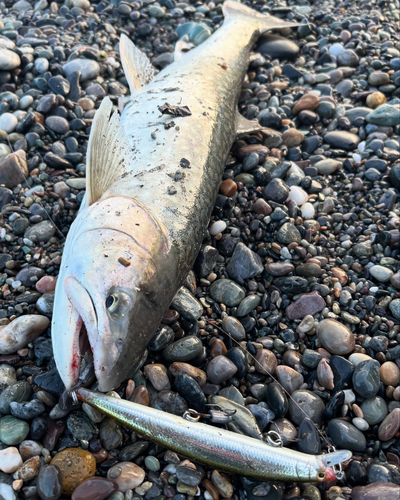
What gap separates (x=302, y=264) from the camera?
14.2 ft

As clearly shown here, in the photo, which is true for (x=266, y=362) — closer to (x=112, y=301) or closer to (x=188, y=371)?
(x=188, y=371)

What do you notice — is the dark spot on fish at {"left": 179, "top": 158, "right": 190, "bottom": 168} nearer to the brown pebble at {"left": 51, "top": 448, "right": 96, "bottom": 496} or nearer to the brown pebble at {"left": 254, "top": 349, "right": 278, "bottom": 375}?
the brown pebble at {"left": 254, "top": 349, "right": 278, "bottom": 375}

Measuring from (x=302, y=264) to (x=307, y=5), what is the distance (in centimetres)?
614

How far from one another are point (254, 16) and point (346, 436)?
21.2ft

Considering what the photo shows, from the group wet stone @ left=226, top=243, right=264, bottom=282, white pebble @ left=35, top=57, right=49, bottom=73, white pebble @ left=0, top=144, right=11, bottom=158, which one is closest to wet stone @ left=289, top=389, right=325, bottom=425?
wet stone @ left=226, top=243, right=264, bottom=282

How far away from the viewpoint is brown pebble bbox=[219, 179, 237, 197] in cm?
479

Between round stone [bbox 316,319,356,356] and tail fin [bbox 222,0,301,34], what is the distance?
520 cm

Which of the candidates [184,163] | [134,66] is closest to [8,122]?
[134,66]

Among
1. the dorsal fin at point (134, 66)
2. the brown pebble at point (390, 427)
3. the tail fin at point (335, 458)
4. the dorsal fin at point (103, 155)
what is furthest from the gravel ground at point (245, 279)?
the dorsal fin at point (103, 155)

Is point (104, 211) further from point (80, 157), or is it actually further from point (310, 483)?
point (310, 483)

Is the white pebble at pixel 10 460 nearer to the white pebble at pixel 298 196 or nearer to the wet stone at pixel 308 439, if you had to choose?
the wet stone at pixel 308 439

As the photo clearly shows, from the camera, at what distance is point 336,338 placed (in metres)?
3.79

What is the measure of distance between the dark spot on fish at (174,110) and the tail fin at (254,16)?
329cm

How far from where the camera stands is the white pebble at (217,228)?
4.48m
